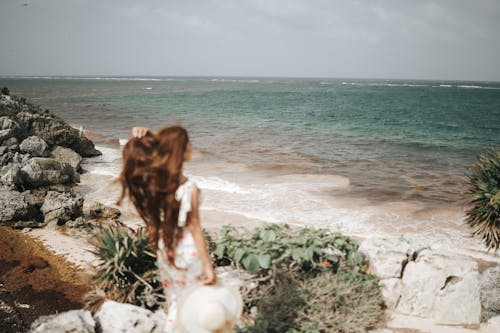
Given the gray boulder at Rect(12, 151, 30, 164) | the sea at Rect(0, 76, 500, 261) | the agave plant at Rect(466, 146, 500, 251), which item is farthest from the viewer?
the gray boulder at Rect(12, 151, 30, 164)

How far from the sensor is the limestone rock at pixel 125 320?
370 centimetres

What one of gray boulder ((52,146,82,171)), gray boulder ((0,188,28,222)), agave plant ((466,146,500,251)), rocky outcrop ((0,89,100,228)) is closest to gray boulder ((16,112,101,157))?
rocky outcrop ((0,89,100,228))

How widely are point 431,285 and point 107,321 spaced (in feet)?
13.5

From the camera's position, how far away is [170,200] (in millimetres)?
2564

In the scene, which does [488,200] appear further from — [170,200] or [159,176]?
[159,176]

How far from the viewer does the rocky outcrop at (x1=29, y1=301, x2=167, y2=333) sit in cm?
349

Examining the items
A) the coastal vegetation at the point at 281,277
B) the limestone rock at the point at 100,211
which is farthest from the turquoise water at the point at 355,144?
the coastal vegetation at the point at 281,277

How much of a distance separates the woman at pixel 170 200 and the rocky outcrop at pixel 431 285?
10.5 ft

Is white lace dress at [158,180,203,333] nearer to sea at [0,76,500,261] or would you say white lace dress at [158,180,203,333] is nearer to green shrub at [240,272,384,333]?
green shrub at [240,272,384,333]

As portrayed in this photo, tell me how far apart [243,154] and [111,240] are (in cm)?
1443

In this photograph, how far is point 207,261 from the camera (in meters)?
2.63

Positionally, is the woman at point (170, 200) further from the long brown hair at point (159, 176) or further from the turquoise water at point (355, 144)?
the turquoise water at point (355, 144)

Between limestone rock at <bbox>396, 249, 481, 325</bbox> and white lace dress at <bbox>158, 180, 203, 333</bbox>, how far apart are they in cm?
334

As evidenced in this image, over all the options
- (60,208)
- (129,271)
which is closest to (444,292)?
(129,271)
